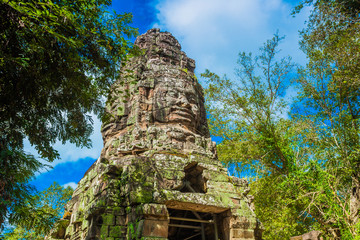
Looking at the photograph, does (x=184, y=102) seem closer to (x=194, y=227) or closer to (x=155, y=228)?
(x=194, y=227)

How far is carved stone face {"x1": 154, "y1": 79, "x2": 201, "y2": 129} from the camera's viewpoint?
11.9 metres

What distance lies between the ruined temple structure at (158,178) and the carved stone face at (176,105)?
0.14 feet

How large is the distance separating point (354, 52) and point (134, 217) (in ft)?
31.4

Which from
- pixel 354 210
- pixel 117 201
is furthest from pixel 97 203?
pixel 354 210

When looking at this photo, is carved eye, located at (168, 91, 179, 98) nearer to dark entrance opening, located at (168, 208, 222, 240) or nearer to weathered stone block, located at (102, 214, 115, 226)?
dark entrance opening, located at (168, 208, 222, 240)

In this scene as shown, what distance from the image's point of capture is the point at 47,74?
5605 mm

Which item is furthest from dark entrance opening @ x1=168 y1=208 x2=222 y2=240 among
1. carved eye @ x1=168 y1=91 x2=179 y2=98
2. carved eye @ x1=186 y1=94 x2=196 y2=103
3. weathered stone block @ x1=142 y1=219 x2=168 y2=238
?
carved eye @ x1=186 y1=94 x2=196 y2=103

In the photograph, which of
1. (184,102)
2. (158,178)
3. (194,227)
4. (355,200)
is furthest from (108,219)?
(355,200)

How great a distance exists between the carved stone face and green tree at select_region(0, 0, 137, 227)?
16.8 feet

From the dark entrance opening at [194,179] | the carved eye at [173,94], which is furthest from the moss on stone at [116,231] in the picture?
the carved eye at [173,94]

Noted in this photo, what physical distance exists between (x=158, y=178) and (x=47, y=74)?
4.35 m

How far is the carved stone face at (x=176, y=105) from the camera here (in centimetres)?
1194

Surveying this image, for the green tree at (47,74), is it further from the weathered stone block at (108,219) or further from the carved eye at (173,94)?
the carved eye at (173,94)

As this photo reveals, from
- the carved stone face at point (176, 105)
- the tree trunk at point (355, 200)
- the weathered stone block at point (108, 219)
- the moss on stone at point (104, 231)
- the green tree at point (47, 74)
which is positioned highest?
the carved stone face at point (176, 105)
